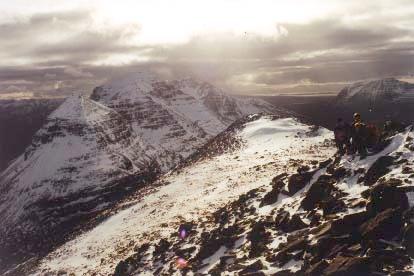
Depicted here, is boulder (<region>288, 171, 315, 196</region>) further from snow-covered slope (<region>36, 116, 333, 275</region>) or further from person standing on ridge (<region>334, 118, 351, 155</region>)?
snow-covered slope (<region>36, 116, 333, 275</region>)

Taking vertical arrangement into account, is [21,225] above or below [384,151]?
below

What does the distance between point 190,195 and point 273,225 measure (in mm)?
17932

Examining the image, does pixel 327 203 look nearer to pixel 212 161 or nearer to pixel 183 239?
pixel 183 239

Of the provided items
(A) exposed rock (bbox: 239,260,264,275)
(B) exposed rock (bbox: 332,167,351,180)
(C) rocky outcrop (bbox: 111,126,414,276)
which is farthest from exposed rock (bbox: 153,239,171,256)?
(B) exposed rock (bbox: 332,167,351,180)

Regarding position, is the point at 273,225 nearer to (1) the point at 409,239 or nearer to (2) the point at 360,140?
(1) the point at 409,239

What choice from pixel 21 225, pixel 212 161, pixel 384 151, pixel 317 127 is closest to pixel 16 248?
pixel 21 225

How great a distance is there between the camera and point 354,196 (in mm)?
20000

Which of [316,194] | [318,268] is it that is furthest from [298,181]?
[318,268]

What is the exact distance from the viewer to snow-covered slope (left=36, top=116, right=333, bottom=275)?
31.1m

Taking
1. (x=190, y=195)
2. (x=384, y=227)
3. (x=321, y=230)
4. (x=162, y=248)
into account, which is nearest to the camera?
(x=384, y=227)

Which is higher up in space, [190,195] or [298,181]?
[298,181]

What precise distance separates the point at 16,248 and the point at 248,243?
132 meters

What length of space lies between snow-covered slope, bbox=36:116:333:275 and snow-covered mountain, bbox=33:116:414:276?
0.19m

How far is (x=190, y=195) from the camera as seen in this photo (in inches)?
1529
